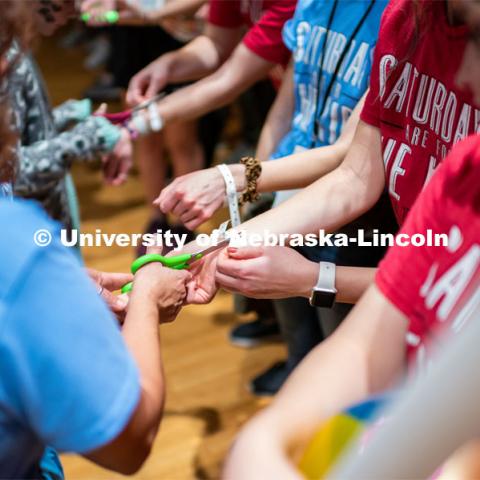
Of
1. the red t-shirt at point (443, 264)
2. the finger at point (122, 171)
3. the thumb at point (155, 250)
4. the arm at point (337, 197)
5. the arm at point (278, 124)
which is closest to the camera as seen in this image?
the red t-shirt at point (443, 264)

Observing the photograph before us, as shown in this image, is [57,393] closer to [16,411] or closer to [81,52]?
[16,411]

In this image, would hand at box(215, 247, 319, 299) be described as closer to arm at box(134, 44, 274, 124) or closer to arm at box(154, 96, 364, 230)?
arm at box(154, 96, 364, 230)

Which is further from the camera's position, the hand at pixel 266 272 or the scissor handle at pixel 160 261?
the hand at pixel 266 272

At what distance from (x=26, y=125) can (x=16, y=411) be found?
44.6 inches

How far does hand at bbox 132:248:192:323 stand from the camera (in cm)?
110

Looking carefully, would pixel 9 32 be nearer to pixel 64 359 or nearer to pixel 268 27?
pixel 64 359

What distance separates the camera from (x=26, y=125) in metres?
1.81

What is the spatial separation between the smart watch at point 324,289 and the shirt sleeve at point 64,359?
1.71ft

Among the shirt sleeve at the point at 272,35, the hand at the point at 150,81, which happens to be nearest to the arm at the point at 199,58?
the hand at the point at 150,81

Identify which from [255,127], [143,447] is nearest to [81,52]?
[255,127]

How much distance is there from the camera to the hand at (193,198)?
1477mm

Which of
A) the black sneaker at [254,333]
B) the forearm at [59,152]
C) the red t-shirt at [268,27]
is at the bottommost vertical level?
the black sneaker at [254,333]

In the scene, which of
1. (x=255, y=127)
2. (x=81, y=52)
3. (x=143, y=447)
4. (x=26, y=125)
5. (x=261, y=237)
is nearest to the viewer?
(x=143, y=447)
